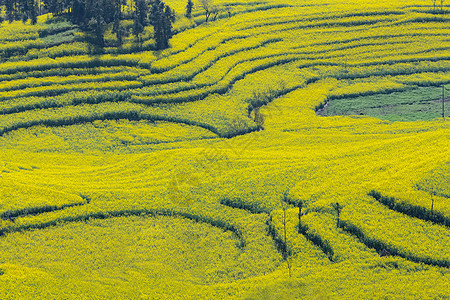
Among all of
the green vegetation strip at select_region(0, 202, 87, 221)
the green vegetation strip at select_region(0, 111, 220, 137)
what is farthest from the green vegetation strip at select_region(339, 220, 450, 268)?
the green vegetation strip at select_region(0, 111, 220, 137)

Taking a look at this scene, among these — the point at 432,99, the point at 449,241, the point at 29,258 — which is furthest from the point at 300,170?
the point at 432,99

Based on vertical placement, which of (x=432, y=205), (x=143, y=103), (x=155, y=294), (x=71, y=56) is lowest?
(x=155, y=294)

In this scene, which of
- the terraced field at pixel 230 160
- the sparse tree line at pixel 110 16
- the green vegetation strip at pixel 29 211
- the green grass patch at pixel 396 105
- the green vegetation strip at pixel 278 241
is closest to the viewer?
the terraced field at pixel 230 160

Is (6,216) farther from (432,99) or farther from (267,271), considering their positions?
(432,99)

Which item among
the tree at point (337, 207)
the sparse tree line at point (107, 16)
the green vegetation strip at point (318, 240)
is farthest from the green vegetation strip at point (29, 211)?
the sparse tree line at point (107, 16)

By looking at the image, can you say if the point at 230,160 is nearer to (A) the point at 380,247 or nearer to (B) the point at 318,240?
(B) the point at 318,240

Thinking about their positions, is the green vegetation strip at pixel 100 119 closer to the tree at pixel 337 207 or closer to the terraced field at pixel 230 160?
the terraced field at pixel 230 160
